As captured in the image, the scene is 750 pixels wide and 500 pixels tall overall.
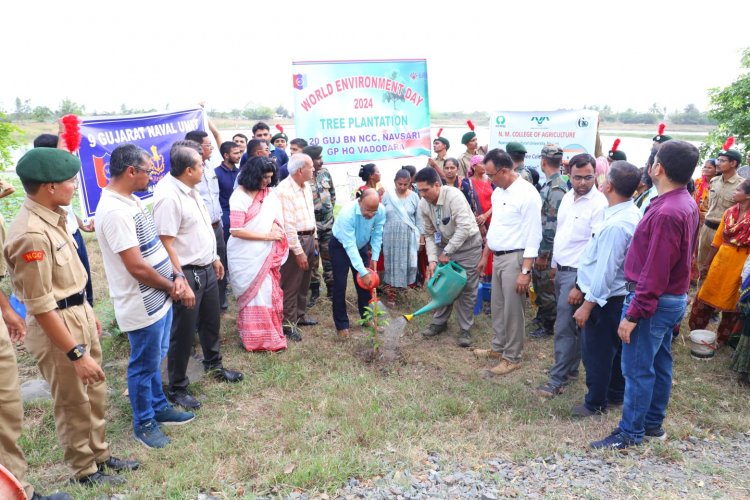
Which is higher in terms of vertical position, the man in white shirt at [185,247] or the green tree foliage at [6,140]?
the green tree foliage at [6,140]

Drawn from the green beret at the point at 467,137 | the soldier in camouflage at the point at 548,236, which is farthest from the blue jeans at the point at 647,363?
the green beret at the point at 467,137

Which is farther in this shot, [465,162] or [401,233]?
[465,162]

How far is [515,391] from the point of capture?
14.0 feet

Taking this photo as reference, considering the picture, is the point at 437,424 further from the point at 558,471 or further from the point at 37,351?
the point at 37,351

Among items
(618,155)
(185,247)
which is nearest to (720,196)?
(618,155)

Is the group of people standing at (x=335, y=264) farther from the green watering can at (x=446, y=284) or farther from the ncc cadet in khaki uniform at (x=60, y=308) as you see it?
the green watering can at (x=446, y=284)

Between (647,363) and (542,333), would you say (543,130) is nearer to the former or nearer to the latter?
(542,333)

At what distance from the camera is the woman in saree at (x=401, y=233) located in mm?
6074

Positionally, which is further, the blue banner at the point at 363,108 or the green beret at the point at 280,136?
the green beret at the point at 280,136

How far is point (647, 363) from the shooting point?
3.24 m

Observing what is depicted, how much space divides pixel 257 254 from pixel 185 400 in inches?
58.7

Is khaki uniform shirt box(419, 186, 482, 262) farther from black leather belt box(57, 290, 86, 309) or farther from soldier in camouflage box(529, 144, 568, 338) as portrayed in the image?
black leather belt box(57, 290, 86, 309)

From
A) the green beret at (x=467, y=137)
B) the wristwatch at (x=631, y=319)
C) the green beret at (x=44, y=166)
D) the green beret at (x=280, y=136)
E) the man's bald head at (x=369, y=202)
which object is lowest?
the wristwatch at (x=631, y=319)

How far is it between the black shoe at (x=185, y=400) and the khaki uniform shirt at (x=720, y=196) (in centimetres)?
607
